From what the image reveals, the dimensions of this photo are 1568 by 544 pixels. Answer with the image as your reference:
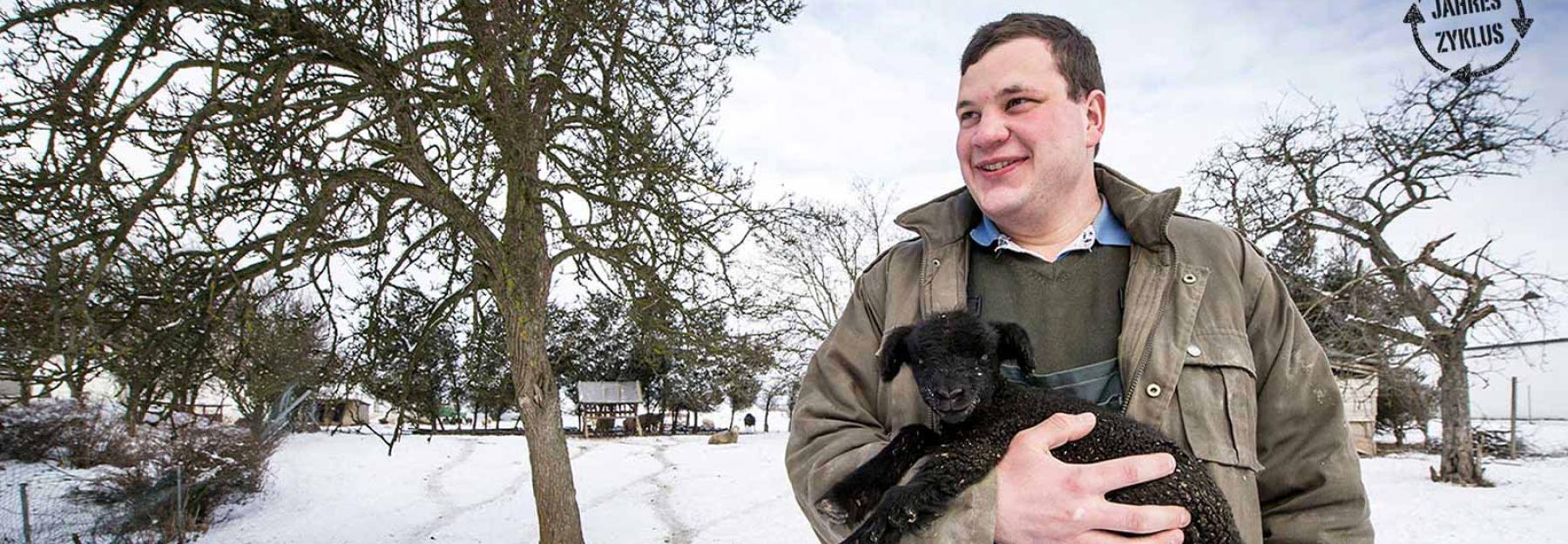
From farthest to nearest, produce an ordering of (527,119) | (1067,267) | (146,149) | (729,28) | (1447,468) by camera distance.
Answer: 1. (1447,468)
2. (729,28)
3. (527,119)
4. (146,149)
5. (1067,267)

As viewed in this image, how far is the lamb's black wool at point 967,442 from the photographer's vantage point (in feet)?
6.39

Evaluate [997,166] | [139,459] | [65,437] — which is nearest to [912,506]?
[997,166]

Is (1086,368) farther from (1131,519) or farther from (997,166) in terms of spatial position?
(997,166)

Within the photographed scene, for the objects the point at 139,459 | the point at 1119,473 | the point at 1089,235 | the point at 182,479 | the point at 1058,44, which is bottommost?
the point at 182,479

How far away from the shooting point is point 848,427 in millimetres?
2402

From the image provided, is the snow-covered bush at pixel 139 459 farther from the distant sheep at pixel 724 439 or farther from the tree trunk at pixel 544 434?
the distant sheep at pixel 724 439

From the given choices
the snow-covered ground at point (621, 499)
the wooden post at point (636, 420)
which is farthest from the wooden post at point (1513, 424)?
the wooden post at point (636, 420)

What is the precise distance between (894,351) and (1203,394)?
0.83m

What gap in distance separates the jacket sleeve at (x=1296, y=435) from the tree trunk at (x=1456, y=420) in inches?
849

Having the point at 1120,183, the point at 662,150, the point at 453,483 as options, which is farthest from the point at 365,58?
the point at 453,483

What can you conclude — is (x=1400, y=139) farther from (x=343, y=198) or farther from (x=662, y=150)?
(x=343, y=198)

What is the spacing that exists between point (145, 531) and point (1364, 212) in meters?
28.4

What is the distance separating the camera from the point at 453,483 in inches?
896

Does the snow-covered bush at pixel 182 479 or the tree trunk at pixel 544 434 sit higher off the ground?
the tree trunk at pixel 544 434
